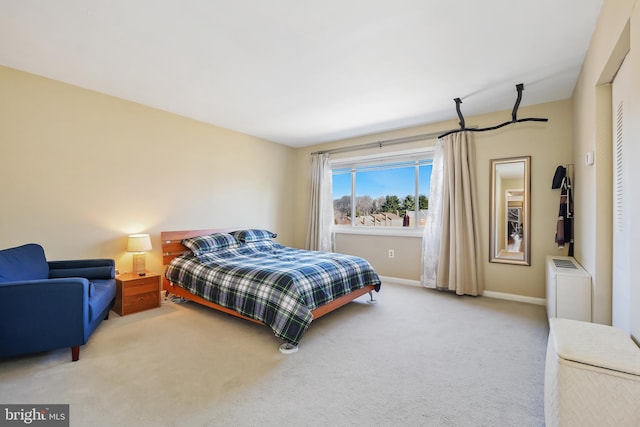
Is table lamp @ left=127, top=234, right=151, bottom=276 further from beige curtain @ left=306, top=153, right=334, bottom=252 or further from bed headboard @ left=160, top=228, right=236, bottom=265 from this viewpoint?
beige curtain @ left=306, top=153, right=334, bottom=252

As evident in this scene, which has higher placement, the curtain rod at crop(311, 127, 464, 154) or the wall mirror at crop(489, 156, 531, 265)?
the curtain rod at crop(311, 127, 464, 154)

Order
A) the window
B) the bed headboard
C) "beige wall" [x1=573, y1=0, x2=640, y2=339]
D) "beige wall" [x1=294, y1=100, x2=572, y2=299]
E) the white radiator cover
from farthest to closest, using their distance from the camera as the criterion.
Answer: the window < the bed headboard < "beige wall" [x1=294, y1=100, x2=572, y2=299] < the white radiator cover < "beige wall" [x1=573, y1=0, x2=640, y2=339]

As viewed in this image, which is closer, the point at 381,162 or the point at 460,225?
the point at 460,225

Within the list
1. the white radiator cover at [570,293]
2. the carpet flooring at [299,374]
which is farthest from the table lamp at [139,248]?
the white radiator cover at [570,293]

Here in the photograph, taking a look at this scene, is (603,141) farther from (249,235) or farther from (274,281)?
(249,235)

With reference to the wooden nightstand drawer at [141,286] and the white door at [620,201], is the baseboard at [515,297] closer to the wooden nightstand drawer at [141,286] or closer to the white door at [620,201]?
the white door at [620,201]

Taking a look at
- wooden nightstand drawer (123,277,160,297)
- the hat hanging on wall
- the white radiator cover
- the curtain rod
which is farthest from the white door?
wooden nightstand drawer (123,277,160,297)

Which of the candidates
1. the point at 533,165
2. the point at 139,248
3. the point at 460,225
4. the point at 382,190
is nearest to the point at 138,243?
the point at 139,248

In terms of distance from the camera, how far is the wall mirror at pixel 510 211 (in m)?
3.77

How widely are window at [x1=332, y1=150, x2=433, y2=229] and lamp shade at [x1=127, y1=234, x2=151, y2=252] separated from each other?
324cm

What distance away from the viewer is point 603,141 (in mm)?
2195

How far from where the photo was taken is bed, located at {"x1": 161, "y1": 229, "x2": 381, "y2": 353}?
2.58 m

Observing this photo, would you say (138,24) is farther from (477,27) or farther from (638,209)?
(638,209)

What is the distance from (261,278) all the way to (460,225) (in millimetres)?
2860
